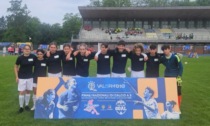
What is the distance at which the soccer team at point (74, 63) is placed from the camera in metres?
8.80

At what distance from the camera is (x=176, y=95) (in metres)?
8.18

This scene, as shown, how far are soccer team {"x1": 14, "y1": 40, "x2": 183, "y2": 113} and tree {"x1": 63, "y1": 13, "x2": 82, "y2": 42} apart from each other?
2865 inches

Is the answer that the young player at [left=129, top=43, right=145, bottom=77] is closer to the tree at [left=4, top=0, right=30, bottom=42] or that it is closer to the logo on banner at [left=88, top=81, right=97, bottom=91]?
the logo on banner at [left=88, top=81, right=97, bottom=91]

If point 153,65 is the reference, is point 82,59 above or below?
above

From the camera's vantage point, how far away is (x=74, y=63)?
925 centimetres

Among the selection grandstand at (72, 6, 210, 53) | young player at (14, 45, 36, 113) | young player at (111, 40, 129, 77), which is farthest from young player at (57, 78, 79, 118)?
grandstand at (72, 6, 210, 53)

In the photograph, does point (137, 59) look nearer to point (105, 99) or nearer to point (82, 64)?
point (82, 64)

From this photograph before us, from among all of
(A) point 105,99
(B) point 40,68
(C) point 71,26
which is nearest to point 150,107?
(A) point 105,99

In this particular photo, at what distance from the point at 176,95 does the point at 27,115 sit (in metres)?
3.84

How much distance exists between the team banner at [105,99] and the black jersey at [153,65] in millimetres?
1088

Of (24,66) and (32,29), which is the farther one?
(32,29)

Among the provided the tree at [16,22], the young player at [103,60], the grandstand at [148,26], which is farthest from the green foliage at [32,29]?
the young player at [103,60]

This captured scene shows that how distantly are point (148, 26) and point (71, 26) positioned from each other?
33390 mm

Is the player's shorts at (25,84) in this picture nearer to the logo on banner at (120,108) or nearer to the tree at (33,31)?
the logo on banner at (120,108)
